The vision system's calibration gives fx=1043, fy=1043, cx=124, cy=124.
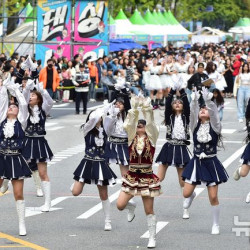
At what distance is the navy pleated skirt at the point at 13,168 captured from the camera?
13.4 m

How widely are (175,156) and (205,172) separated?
2051 mm

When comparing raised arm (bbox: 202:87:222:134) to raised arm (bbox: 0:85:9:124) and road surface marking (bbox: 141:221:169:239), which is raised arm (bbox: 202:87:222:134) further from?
raised arm (bbox: 0:85:9:124)

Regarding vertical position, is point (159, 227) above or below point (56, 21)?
below

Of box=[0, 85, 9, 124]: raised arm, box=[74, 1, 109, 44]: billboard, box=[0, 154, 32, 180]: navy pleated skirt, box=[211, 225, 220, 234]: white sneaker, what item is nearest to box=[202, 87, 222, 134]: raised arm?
box=[211, 225, 220, 234]: white sneaker

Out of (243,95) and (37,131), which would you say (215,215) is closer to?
(37,131)

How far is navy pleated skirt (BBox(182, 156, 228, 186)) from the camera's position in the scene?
45.0 feet

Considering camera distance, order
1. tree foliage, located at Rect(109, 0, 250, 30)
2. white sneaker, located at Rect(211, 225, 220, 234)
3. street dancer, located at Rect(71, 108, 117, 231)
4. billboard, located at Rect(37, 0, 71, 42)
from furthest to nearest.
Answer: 1. tree foliage, located at Rect(109, 0, 250, 30)
2. billboard, located at Rect(37, 0, 71, 42)
3. street dancer, located at Rect(71, 108, 117, 231)
4. white sneaker, located at Rect(211, 225, 220, 234)

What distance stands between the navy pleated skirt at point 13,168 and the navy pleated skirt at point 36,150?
227 centimetres

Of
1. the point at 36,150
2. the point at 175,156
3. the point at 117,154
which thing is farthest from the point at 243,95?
the point at 36,150

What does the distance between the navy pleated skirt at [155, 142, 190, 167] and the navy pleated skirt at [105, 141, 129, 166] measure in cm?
56

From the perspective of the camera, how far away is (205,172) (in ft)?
45.2

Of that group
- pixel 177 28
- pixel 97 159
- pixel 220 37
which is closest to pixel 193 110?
pixel 97 159

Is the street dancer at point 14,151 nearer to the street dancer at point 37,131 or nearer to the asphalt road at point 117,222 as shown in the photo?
the asphalt road at point 117,222

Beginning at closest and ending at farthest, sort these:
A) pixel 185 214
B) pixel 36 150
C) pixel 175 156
Result: pixel 185 214 → pixel 175 156 → pixel 36 150
